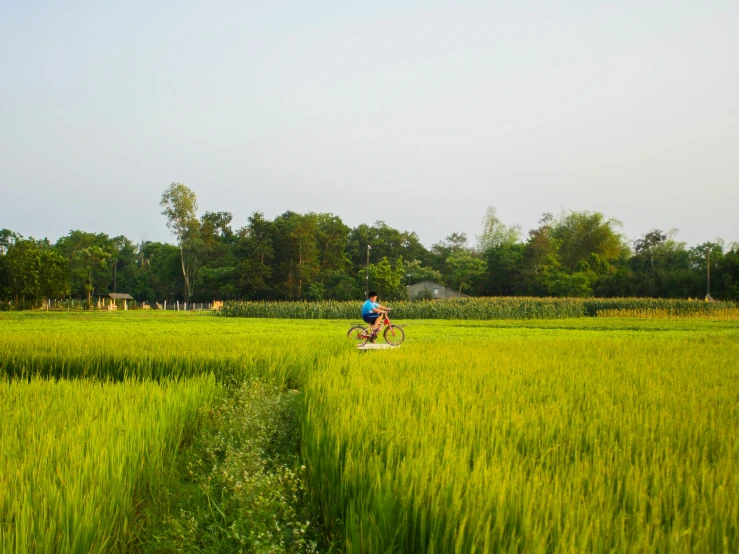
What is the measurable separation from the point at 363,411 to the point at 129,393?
124 inches

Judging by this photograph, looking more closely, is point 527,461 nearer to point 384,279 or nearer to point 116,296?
A: point 384,279

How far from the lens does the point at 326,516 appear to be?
10.9 feet

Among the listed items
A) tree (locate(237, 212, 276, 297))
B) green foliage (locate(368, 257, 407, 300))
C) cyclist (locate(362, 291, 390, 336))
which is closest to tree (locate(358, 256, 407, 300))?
green foliage (locate(368, 257, 407, 300))

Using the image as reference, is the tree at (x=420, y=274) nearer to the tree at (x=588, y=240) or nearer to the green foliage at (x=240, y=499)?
the tree at (x=588, y=240)

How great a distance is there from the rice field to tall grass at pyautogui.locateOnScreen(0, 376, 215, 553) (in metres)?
0.02

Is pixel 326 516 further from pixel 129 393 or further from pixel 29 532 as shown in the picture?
pixel 129 393

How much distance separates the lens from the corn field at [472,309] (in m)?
→ 38.0

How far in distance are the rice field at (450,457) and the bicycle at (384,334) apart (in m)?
5.95

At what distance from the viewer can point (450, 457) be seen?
2834mm

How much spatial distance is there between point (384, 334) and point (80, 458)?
10.2 metres

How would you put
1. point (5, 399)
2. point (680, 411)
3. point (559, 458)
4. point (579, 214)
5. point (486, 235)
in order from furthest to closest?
1. point (486, 235)
2. point (579, 214)
3. point (5, 399)
4. point (680, 411)
5. point (559, 458)

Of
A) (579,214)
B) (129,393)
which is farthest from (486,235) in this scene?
(129,393)

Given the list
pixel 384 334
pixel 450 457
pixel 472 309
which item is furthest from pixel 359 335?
pixel 472 309

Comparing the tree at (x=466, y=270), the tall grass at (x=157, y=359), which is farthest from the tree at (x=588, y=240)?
the tall grass at (x=157, y=359)
